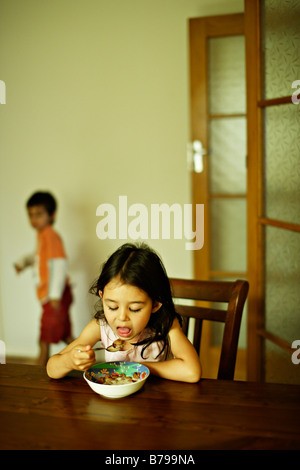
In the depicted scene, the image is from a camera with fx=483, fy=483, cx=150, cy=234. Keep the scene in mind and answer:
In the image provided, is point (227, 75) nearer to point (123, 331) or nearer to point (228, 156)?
point (228, 156)

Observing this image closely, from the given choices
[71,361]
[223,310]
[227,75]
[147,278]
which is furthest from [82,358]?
[227,75]

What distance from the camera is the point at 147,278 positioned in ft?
3.99

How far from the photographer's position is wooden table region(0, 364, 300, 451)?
2.84ft

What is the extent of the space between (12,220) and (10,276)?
395mm

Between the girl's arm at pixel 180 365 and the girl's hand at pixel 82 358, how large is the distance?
0.50 ft

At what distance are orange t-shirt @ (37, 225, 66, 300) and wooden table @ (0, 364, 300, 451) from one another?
5.77 ft

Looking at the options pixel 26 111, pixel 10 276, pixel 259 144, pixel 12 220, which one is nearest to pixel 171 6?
pixel 26 111

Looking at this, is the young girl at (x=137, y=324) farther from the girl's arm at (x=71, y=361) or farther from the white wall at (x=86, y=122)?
the white wall at (x=86, y=122)

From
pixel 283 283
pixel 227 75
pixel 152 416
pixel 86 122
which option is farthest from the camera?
pixel 86 122

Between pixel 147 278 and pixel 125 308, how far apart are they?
3.9 inches

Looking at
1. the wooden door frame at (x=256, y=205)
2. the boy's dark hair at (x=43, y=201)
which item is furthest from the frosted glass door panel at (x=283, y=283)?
the boy's dark hair at (x=43, y=201)

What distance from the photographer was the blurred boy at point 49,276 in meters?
2.86

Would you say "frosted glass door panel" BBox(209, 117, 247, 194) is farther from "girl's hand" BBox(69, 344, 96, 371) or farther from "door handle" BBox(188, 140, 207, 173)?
"girl's hand" BBox(69, 344, 96, 371)

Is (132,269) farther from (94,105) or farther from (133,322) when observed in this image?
(94,105)
